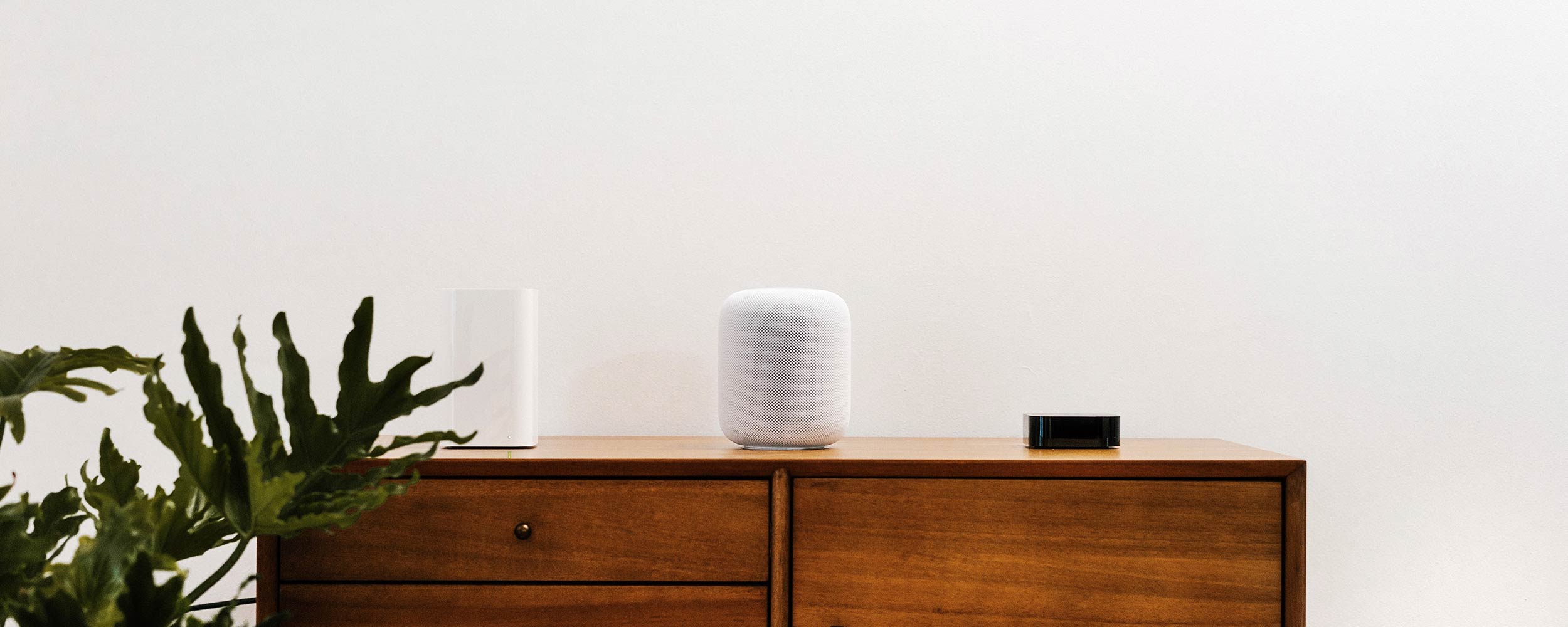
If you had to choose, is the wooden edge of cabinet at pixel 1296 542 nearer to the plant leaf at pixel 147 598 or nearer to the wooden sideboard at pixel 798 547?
the wooden sideboard at pixel 798 547

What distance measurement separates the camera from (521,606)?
1024 mm

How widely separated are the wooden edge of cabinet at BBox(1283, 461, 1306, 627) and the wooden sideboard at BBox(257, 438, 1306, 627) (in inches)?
0.5

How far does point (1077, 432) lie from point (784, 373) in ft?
1.17

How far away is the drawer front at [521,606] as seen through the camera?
102cm

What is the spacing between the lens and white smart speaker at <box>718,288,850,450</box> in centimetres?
114

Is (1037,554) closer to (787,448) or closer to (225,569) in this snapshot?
(787,448)

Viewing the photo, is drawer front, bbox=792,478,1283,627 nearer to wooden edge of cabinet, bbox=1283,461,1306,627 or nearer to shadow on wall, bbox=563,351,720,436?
wooden edge of cabinet, bbox=1283,461,1306,627

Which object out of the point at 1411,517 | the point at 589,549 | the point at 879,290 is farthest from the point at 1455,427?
the point at 589,549

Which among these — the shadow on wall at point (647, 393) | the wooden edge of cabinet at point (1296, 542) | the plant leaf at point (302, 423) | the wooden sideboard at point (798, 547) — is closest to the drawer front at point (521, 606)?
the wooden sideboard at point (798, 547)

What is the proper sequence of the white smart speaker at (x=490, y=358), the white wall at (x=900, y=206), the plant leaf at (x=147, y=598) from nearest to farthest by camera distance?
the plant leaf at (x=147, y=598), the white smart speaker at (x=490, y=358), the white wall at (x=900, y=206)

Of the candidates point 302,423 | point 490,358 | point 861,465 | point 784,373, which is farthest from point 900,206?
point 302,423

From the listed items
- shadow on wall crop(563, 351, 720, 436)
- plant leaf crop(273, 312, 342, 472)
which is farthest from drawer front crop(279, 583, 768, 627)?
shadow on wall crop(563, 351, 720, 436)

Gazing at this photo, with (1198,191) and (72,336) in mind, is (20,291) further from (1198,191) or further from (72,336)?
(1198,191)

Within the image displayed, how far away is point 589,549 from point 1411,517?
45.1 inches
